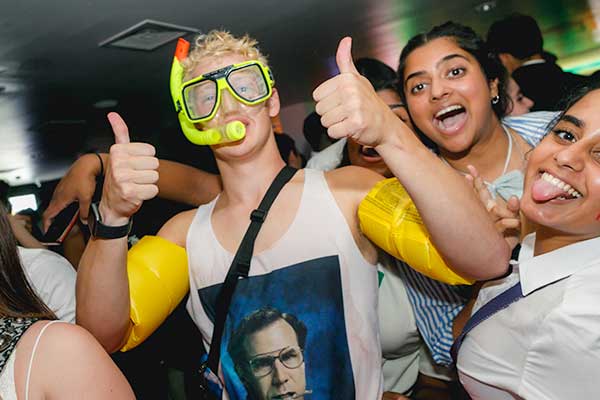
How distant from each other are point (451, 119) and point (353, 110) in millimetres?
909

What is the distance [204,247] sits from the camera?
1.67 metres

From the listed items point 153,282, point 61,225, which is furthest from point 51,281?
point 153,282

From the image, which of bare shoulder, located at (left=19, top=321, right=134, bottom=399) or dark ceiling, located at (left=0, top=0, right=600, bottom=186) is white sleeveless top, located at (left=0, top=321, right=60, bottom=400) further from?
dark ceiling, located at (left=0, top=0, right=600, bottom=186)

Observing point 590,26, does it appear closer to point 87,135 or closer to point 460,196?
point 460,196

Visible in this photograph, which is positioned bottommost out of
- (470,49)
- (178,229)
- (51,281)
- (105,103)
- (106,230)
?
(51,281)

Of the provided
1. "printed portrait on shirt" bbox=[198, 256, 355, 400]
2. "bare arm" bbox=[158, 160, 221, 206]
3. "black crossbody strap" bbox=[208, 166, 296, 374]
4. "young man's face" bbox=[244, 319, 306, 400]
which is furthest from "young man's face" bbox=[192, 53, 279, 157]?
"bare arm" bbox=[158, 160, 221, 206]

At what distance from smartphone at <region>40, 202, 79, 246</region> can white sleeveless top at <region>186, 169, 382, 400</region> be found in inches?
26.2

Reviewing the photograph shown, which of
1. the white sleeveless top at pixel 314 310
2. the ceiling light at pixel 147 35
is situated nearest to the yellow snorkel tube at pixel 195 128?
the white sleeveless top at pixel 314 310

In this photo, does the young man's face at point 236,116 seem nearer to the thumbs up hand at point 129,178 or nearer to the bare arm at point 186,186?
the thumbs up hand at point 129,178

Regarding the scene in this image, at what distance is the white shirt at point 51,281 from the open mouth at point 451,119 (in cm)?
150

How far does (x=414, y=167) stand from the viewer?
1.19 m

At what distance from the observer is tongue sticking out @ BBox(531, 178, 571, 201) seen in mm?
1255

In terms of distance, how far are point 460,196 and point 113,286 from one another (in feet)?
3.22

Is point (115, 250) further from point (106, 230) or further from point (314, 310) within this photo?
point (314, 310)
